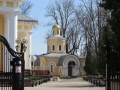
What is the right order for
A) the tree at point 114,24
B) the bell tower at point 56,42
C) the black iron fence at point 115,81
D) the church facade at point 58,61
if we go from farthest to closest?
the bell tower at point 56,42 → the church facade at point 58,61 → the black iron fence at point 115,81 → the tree at point 114,24

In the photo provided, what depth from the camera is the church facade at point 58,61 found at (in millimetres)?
75250

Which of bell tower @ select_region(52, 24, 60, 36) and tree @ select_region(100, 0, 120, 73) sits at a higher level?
bell tower @ select_region(52, 24, 60, 36)

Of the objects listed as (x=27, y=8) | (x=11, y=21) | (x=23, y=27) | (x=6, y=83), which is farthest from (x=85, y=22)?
(x=6, y=83)

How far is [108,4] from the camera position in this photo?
14977 millimetres

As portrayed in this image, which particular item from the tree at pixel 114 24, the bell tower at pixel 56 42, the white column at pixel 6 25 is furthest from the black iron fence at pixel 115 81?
the bell tower at pixel 56 42

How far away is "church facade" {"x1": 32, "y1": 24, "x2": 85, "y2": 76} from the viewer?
7525cm

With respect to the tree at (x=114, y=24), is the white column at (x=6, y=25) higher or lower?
higher

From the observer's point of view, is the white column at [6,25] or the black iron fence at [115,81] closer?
the black iron fence at [115,81]

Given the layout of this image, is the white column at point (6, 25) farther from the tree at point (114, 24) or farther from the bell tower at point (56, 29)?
the bell tower at point (56, 29)

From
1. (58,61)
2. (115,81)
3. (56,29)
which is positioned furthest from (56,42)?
(115,81)

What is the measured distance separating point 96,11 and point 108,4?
42.8m

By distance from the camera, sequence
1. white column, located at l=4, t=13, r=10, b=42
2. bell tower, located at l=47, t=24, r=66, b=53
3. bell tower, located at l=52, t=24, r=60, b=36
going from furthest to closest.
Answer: bell tower, located at l=47, t=24, r=66, b=53 < bell tower, located at l=52, t=24, r=60, b=36 < white column, located at l=4, t=13, r=10, b=42

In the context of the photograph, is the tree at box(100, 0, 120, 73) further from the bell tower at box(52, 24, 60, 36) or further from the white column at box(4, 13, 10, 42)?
the bell tower at box(52, 24, 60, 36)

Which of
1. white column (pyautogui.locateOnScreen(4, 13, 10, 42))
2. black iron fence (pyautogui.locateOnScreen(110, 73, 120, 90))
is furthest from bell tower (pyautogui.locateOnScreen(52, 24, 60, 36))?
black iron fence (pyautogui.locateOnScreen(110, 73, 120, 90))
